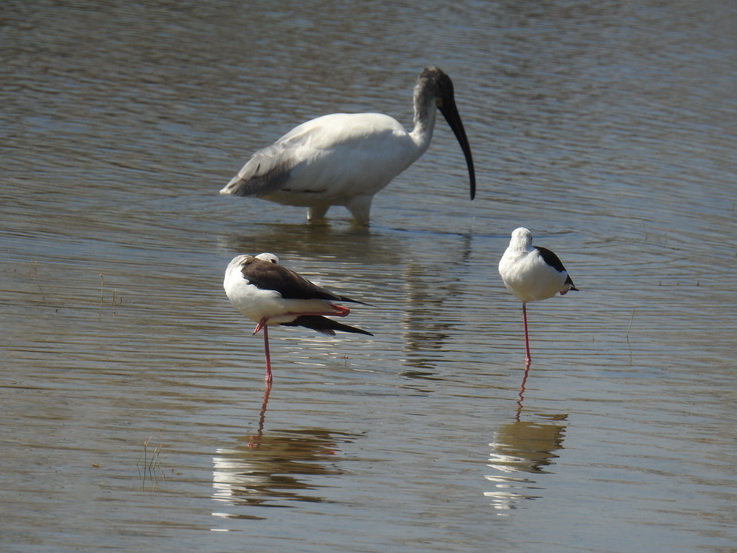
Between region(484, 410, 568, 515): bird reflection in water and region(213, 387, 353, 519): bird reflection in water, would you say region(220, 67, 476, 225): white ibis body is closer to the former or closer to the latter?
region(484, 410, 568, 515): bird reflection in water

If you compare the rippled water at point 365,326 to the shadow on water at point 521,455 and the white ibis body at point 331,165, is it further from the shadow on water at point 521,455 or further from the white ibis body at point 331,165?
the white ibis body at point 331,165

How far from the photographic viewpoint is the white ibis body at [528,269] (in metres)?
7.32

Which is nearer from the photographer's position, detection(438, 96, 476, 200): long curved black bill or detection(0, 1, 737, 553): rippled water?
detection(0, 1, 737, 553): rippled water

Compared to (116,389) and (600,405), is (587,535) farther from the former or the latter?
(116,389)

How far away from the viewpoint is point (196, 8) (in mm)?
24344

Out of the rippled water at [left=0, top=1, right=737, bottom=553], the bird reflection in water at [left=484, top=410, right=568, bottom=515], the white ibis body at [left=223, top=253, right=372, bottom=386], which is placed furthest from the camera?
the white ibis body at [left=223, top=253, right=372, bottom=386]

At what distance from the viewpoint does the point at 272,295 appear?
6434mm

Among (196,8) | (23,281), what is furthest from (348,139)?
(196,8)

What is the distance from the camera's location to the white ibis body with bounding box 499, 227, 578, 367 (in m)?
7.32

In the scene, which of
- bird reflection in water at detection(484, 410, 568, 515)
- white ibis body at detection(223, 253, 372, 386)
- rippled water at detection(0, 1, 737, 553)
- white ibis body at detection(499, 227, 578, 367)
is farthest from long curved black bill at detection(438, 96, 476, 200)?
bird reflection in water at detection(484, 410, 568, 515)

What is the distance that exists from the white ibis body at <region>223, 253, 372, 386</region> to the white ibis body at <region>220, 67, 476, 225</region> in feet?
16.8

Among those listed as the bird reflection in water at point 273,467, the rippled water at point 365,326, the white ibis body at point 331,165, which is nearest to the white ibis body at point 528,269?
the rippled water at point 365,326

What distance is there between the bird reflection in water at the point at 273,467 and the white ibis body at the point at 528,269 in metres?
1.91

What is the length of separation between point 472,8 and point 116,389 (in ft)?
72.8
